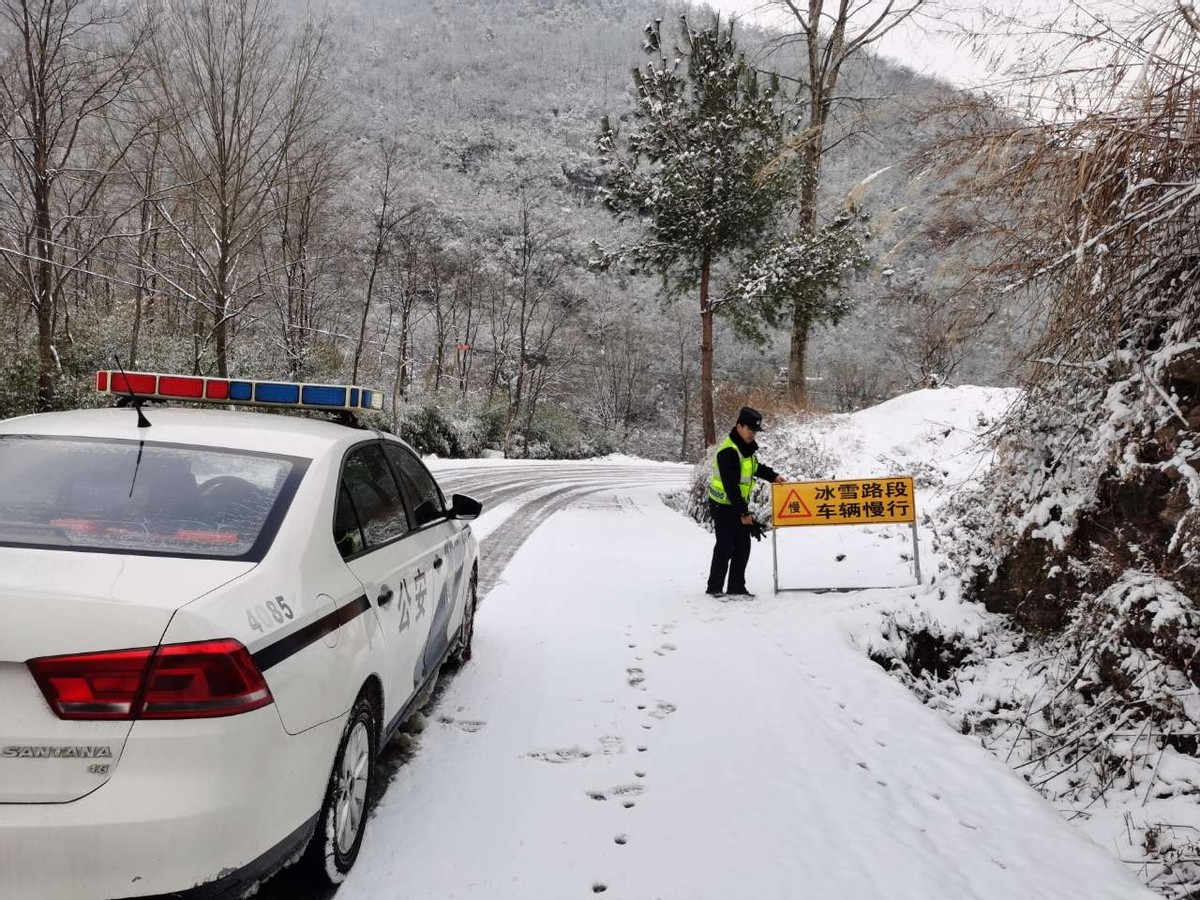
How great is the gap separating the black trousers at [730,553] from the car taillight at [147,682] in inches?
218

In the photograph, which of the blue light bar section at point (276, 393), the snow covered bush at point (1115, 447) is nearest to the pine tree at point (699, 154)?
the snow covered bush at point (1115, 447)

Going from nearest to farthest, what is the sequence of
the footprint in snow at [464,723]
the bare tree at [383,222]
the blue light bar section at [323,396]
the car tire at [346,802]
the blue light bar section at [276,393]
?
the car tire at [346,802], the blue light bar section at [276,393], the blue light bar section at [323,396], the footprint in snow at [464,723], the bare tree at [383,222]

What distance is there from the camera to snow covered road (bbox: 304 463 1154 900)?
254cm

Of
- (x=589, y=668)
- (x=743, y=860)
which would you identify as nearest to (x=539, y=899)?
(x=743, y=860)

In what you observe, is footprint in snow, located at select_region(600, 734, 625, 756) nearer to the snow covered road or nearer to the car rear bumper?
the snow covered road

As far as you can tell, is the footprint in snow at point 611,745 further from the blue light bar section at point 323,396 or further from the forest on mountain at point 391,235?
the forest on mountain at point 391,235

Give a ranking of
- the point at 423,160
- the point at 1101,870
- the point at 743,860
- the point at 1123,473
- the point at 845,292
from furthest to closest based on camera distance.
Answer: the point at 423,160 < the point at 845,292 < the point at 1123,473 < the point at 1101,870 < the point at 743,860

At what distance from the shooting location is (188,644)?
165 centimetres

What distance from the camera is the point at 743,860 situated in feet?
8.62

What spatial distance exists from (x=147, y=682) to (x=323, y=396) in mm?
1822

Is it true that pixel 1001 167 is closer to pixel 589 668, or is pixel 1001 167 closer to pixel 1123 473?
pixel 1123 473

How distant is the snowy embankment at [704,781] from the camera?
2549mm

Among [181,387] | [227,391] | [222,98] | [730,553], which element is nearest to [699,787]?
[227,391]

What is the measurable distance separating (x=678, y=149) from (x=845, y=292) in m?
5.33
